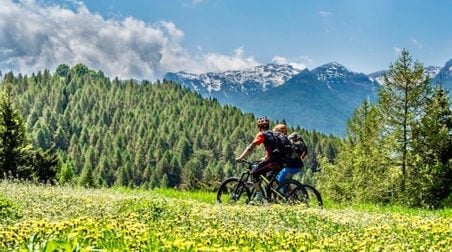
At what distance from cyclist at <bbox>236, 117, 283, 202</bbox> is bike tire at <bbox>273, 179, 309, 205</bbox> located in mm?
394

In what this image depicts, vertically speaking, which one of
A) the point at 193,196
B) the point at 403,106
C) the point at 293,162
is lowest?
the point at 193,196

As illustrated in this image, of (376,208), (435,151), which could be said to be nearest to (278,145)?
(376,208)

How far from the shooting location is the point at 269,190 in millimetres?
14266

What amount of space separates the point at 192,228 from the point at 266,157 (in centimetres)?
541

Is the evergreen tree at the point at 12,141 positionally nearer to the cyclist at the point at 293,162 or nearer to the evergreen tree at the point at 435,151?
the evergreen tree at the point at 435,151

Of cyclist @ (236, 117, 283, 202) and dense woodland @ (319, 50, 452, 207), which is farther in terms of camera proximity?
dense woodland @ (319, 50, 452, 207)

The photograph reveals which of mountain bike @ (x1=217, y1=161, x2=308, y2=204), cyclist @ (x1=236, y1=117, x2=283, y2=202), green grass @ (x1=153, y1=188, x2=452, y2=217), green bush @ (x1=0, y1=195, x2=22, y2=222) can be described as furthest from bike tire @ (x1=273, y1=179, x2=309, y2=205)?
green bush @ (x1=0, y1=195, x2=22, y2=222)

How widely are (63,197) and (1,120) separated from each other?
3733 centimetres

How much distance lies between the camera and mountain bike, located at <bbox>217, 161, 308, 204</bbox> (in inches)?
553

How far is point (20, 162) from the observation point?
4759 cm

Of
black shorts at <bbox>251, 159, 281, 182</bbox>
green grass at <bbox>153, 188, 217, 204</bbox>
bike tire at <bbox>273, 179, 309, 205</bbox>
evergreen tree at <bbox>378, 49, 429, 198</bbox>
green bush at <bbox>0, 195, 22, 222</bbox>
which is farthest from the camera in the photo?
evergreen tree at <bbox>378, 49, 429, 198</bbox>

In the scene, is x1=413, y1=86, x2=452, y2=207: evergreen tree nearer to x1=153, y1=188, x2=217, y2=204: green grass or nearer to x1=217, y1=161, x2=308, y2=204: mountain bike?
x1=153, y1=188, x2=217, y2=204: green grass

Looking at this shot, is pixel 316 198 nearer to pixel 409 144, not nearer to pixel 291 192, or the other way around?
pixel 291 192

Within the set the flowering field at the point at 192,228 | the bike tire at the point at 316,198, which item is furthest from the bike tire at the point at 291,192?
the flowering field at the point at 192,228
